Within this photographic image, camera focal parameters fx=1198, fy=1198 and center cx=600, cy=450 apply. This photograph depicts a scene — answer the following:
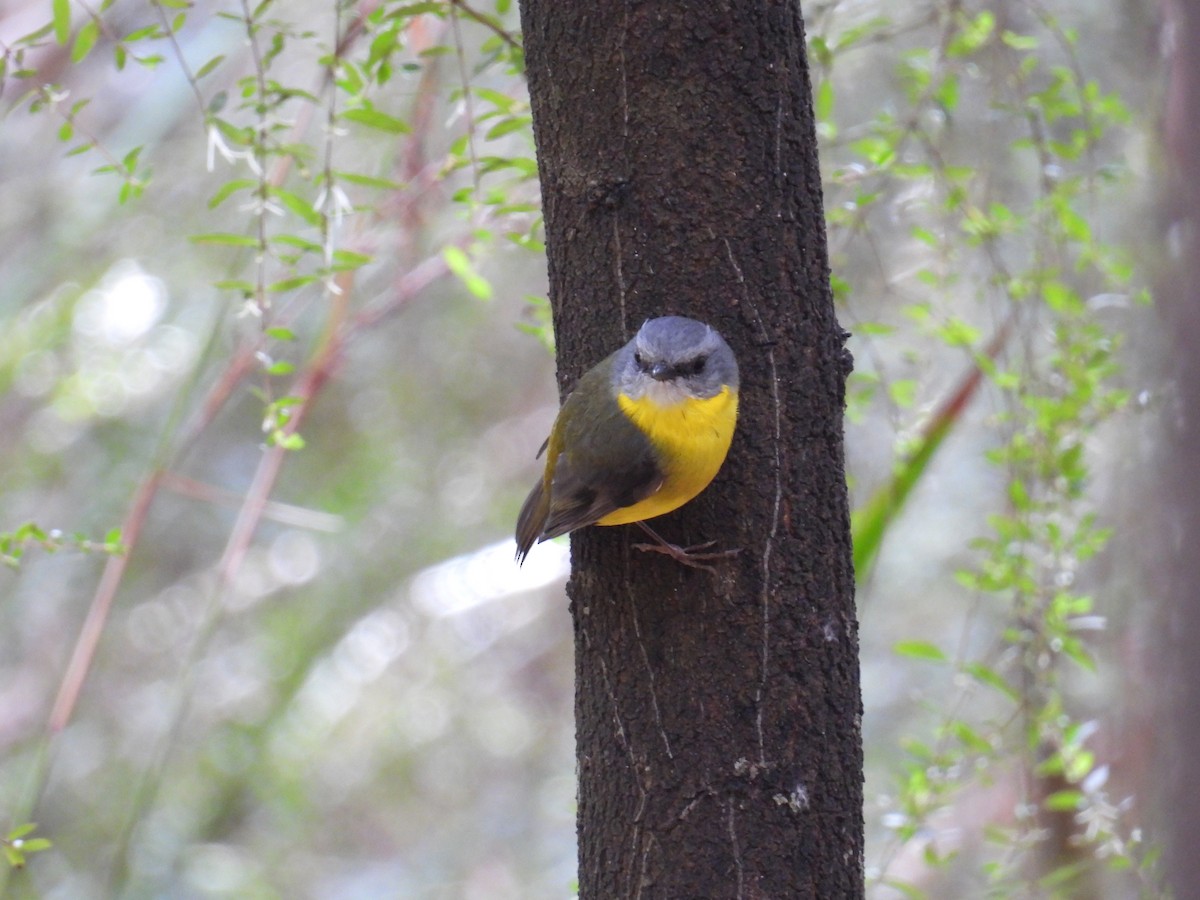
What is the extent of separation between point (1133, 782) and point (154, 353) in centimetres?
510

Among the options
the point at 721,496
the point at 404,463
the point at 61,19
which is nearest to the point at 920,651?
the point at 721,496

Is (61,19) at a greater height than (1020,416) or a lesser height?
greater

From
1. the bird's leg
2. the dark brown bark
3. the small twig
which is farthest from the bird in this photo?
the dark brown bark

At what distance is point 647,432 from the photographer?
2.22 metres

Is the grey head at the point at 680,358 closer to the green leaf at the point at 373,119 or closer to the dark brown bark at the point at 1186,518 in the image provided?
the green leaf at the point at 373,119

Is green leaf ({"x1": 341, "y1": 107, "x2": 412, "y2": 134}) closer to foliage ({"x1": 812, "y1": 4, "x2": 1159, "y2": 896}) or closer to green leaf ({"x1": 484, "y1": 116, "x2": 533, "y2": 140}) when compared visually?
green leaf ({"x1": 484, "y1": 116, "x2": 533, "y2": 140})

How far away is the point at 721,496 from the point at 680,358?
26 cm

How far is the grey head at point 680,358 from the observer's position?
203 cm

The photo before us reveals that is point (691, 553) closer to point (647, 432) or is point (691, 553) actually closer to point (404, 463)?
point (647, 432)

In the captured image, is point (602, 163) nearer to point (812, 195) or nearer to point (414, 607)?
point (812, 195)

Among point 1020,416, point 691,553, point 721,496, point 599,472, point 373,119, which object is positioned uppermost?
point 373,119

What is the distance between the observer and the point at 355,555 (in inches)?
298

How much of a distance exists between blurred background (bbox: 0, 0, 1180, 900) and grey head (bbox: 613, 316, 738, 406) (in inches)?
37.5

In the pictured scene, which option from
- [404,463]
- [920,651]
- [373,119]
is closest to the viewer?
[373,119]
